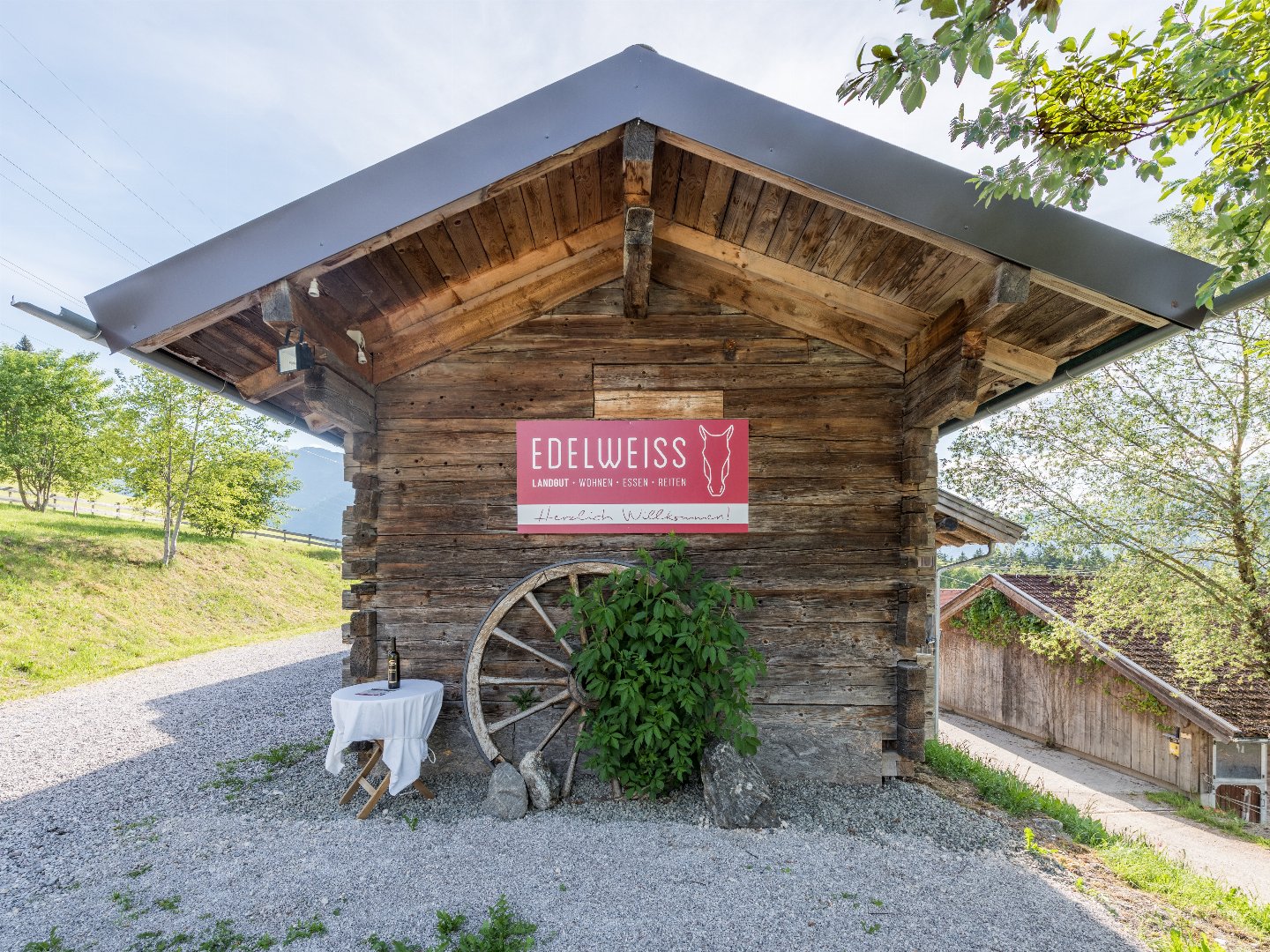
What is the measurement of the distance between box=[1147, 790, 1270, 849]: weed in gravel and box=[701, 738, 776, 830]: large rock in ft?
26.2

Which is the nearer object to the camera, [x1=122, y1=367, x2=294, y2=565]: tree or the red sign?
the red sign

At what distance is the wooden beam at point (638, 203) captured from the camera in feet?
9.33

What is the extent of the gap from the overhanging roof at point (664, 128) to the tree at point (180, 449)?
14.3m

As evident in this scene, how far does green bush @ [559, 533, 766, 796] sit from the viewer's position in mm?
3498

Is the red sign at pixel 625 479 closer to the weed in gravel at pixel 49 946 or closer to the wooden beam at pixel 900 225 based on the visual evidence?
the wooden beam at pixel 900 225

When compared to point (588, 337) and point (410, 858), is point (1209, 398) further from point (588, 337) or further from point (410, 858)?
point (410, 858)

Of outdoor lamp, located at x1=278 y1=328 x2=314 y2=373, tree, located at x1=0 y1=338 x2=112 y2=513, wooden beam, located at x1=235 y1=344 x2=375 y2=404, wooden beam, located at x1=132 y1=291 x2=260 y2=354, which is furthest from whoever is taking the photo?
tree, located at x1=0 y1=338 x2=112 y2=513

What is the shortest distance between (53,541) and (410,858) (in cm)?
1423

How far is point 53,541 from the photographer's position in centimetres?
1240

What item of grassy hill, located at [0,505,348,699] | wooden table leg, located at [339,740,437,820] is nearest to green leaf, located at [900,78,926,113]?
wooden table leg, located at [339,740,437,820]

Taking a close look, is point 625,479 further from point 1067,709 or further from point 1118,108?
point 1067,709

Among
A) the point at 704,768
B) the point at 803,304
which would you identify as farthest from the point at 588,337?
the point at 704,768

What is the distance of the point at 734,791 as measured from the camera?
3.50 meters

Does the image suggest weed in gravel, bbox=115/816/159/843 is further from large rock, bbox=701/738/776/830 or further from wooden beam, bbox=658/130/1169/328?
wooden beam, bbox=658/130/1169/328
